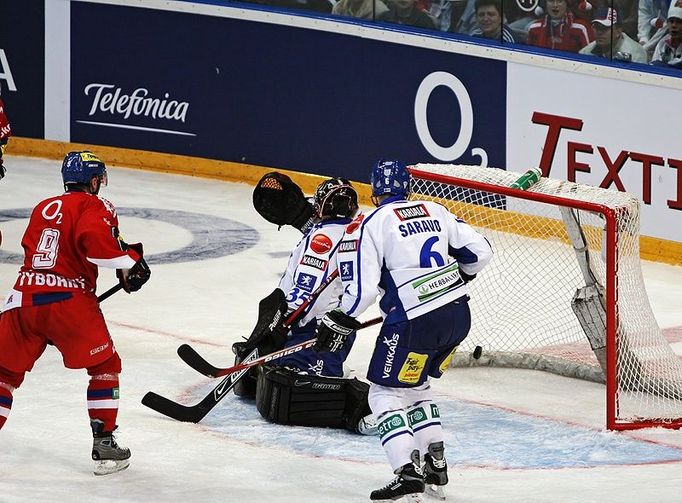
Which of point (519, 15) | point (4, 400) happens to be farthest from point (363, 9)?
point (4, 400)

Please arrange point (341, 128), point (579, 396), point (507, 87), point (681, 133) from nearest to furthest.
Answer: point (579, 396) < point (681, 133) < point (507, 87) < point (341, 128)

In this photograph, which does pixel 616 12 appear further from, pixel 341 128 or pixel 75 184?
pixel 75 184

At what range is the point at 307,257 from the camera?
6.40m

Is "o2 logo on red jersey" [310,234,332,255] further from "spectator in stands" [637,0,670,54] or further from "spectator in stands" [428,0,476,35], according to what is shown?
"spectator in stands" [428,0,476,35]

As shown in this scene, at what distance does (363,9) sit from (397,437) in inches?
240

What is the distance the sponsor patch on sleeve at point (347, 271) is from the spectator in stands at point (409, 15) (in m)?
5.41

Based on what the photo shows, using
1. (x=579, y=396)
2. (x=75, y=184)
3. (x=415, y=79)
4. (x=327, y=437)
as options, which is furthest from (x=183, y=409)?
(x=415, y=79)

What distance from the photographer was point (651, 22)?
30.8 ft

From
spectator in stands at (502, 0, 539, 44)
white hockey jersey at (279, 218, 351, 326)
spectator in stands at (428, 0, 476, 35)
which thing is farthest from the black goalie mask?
spectator in stands at (428, 0, 476, 35)

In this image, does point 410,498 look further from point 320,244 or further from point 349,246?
point 320,244

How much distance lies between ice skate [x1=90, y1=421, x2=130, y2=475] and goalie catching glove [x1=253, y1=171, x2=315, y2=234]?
1390 millimetres

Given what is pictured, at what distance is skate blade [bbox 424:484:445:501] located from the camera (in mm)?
5535

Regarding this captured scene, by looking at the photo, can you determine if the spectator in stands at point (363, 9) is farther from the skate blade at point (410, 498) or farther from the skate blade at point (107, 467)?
the skate blade at point (410, 498)

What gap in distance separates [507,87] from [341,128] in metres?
1.52
